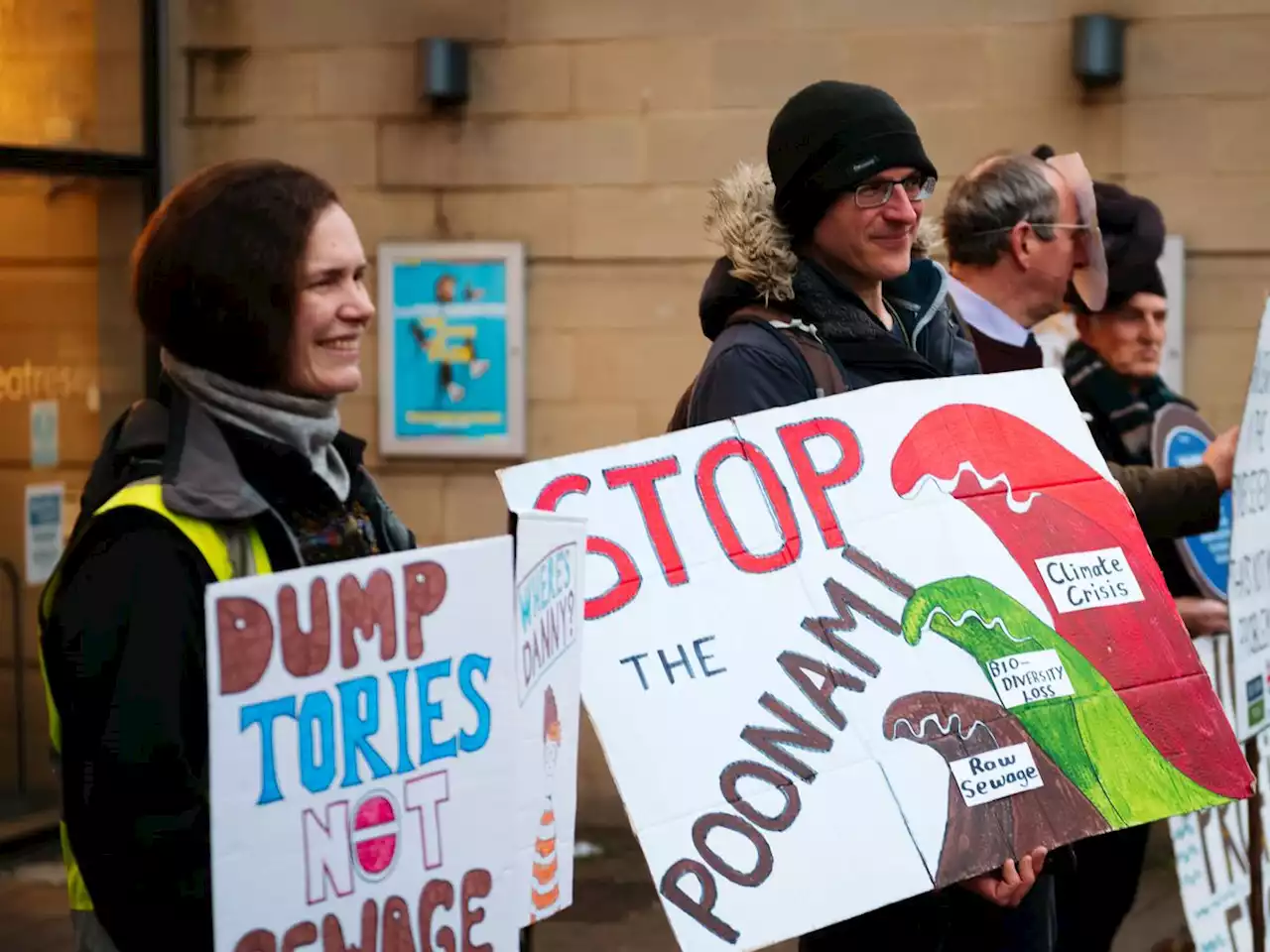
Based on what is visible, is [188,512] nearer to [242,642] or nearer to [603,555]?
[242,642]

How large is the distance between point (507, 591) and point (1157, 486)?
2157mm

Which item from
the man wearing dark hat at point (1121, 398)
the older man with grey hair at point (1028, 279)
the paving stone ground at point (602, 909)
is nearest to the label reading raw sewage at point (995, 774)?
the older man with grey hair at point (1028, 279)

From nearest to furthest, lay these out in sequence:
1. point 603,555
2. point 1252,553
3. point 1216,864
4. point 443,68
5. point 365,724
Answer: point 365,724
point 603,555
point 1252,553
point 1216,864
point 443,68

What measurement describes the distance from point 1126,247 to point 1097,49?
7.00ft

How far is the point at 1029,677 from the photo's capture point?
270 centimetres

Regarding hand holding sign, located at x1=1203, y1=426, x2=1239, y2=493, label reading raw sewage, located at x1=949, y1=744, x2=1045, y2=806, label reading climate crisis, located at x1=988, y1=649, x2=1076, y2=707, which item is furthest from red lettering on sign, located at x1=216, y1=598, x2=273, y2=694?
hand holding sign, located at x1=1203, y1=426, x2=1239, y2=493

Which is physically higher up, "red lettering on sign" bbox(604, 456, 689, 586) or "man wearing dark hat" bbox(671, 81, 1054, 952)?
"man wearing dark hat" bbox(671, 81, 1054, 952)

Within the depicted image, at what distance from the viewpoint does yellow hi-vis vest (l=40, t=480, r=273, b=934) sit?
2090 mm

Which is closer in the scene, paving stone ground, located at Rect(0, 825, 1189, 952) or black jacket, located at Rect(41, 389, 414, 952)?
black jacket, located at Rect(41, 389, 414, 952)

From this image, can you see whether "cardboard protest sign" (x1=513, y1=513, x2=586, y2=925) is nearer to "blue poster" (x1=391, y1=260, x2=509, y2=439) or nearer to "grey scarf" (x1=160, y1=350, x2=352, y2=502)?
"grey scarf" (x1=160, y1=350, x2=352, y2=502)

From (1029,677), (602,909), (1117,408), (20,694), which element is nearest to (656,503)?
(1029,677)

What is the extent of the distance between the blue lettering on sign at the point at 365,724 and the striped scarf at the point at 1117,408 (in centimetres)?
263

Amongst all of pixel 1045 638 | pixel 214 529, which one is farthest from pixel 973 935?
pixel 214 529

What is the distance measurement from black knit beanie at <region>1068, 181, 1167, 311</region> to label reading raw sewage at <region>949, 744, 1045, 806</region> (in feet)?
7.05
